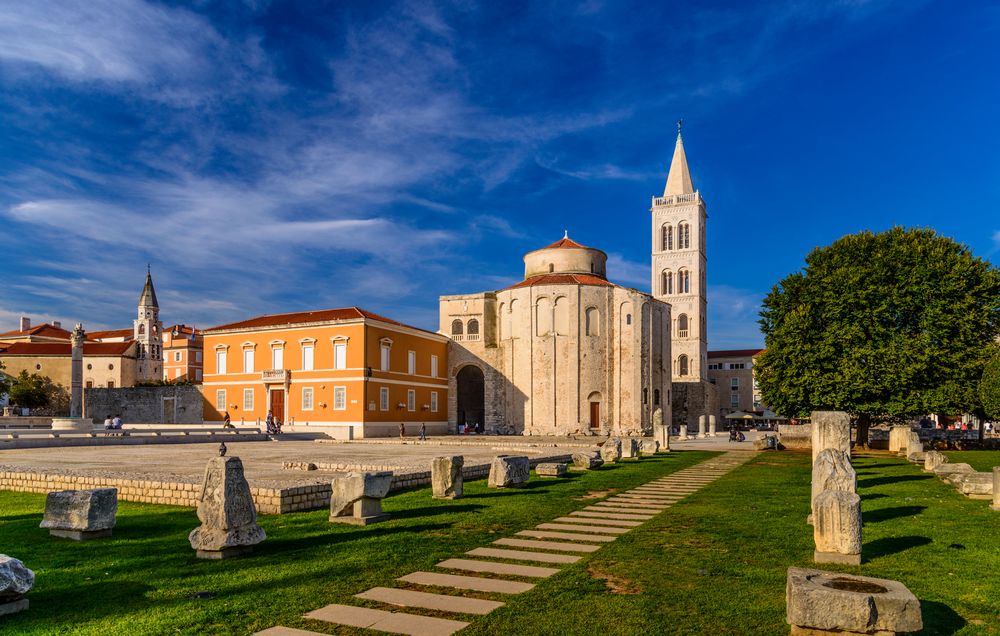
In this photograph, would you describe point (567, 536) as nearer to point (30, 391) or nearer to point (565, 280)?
point (565, 280)

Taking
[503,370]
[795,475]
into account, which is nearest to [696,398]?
[503,370]

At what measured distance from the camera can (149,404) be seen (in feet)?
169

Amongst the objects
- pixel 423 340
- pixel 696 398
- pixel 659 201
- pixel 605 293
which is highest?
pixel 659 201

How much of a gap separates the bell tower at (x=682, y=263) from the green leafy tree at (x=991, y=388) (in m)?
50.7

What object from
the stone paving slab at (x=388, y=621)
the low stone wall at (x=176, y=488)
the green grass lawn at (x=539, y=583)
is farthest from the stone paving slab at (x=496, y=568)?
the low stone wall at (x=176, y=488)

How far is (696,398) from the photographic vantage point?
7481cm

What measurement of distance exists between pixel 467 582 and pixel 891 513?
27.4 feet

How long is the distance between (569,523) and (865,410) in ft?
73.2

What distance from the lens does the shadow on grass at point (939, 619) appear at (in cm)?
554

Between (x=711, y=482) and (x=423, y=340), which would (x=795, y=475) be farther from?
(x=423, y=340)

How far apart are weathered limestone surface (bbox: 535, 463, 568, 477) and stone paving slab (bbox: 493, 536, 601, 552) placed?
8.81 meters

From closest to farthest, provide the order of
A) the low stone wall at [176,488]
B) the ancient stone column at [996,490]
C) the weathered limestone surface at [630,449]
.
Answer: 1. the low stone wall at [176,488]
2. the ancient stone column at [996,490]
3. the weathered limestone surface at [630,449]

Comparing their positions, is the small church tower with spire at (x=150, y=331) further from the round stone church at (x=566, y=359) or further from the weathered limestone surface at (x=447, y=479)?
the weathered limestone surface at (x=447, y=479)

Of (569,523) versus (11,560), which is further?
(569,523)
